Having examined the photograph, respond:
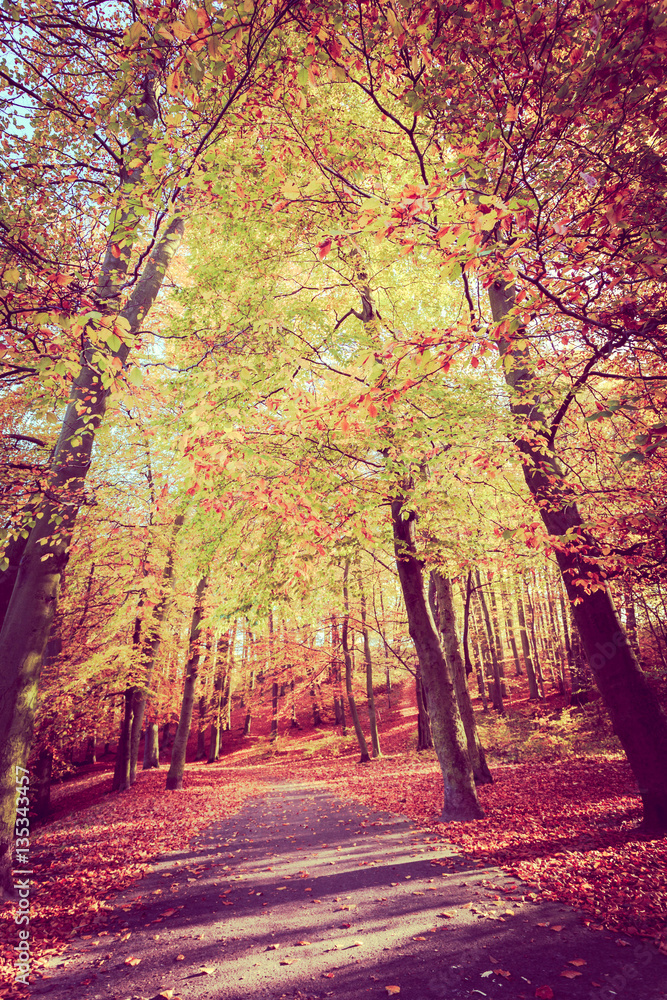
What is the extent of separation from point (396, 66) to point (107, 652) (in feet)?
43.1

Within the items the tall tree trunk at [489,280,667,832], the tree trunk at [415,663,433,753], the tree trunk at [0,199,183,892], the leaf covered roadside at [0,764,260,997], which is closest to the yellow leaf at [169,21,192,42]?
the tree trunk at [0,199,183,892]

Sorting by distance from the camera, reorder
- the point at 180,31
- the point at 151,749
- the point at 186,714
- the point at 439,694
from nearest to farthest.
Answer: the point at 180,31 → the point at 439,694 → the point at 186,714 → the point at 151,749

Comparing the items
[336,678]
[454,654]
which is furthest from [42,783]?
[336,678]

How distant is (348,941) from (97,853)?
5213mm

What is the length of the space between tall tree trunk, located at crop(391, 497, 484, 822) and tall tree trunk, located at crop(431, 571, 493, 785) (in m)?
1.52

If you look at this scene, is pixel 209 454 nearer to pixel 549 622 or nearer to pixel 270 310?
pixel 270 310

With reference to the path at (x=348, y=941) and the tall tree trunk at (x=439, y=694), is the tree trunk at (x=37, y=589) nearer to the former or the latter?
the path at (x=348, y=941)

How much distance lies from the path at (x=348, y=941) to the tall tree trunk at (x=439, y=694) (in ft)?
5.48

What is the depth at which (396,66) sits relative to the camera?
364cm

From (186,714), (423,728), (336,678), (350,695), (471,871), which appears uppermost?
(186,714)

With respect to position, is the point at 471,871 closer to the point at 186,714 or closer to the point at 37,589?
the point at 37,589

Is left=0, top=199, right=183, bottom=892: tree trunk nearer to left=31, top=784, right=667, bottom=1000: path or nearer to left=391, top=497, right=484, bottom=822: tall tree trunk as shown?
left=31, top=784, right=667, bottom=1000: path

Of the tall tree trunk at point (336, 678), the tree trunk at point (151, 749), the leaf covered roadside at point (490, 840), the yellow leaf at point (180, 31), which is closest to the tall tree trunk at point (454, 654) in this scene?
the leaf covered roadside at point (490, 840)

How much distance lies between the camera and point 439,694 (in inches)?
332
